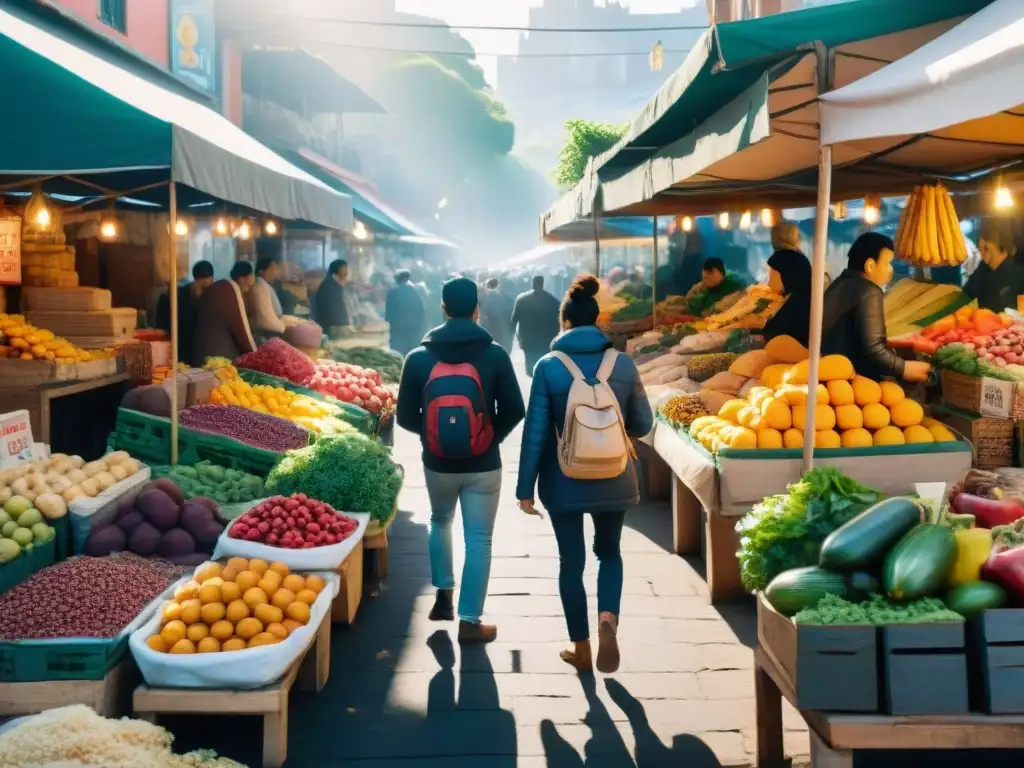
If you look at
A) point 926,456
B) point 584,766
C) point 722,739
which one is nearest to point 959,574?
point 722,739

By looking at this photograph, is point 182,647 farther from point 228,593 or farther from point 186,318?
point 186,318

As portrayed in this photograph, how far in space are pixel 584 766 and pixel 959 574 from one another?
1.62 m

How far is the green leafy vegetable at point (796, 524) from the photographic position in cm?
408

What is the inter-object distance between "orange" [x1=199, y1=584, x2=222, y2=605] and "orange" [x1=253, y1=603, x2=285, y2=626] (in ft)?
0.58

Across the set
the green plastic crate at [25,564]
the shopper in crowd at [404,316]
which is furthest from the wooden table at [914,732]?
the shopper in crowd at [404,316]

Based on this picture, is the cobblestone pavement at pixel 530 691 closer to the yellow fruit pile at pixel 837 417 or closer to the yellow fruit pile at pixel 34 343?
the yellow fruit pile at pixel 837 417

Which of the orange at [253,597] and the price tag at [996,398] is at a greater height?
the price tag at [996,398]

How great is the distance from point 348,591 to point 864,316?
333 centimetres

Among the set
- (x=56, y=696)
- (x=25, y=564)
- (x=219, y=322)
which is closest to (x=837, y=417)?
(x=56, y=696)

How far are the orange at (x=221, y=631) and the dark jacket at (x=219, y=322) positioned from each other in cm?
604

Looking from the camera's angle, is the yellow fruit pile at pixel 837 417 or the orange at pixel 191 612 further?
the yellow fruit pile at pixel 837 417

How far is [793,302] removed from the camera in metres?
7.04

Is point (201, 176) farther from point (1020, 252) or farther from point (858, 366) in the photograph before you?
point (1020, 252)

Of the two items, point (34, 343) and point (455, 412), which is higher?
point (34, 343)
